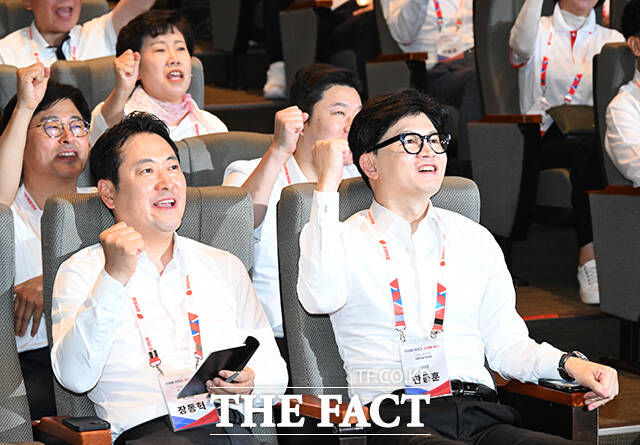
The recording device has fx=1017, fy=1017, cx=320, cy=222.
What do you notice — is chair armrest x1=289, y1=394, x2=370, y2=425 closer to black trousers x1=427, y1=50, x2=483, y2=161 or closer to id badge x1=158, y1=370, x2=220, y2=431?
id badge x1=158, y1=370, x2=220, y2=431

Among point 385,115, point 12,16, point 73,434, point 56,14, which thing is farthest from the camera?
point 12,16

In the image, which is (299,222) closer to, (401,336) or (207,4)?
(401,336)

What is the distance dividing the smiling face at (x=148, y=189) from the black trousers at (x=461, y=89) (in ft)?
6.54

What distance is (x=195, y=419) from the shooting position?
83.4 inches

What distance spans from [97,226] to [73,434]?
1.75 feet

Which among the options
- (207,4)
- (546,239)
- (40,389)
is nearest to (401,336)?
(40,389)

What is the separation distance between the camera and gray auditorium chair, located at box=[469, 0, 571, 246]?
3.76 metres

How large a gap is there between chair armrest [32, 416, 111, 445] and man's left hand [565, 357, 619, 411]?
993 mm

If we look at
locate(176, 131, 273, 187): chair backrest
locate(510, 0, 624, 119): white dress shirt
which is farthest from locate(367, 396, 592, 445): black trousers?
locate(510, 0, 624, 119): white dress shirt

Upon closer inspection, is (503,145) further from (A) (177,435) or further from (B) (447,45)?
(A) (177,435)

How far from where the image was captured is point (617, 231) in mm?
3324

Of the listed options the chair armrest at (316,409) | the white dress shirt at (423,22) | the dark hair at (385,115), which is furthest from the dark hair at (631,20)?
the chair armrest at (316,409)

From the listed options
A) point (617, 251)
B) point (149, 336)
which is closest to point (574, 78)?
point (617, 251)

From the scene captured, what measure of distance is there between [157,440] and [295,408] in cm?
29
